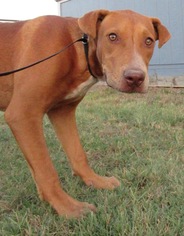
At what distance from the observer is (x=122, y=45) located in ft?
8.55

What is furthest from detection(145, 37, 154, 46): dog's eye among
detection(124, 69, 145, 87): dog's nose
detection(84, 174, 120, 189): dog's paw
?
detection(84, 174, 120, 189): dog's paw

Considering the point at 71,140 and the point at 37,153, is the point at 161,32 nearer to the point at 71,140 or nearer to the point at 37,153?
the point at 71,140

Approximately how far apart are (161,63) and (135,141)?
560cm

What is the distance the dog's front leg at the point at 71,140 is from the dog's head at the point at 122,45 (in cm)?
78

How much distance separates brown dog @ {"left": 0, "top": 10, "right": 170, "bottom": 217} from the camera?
8.36ft

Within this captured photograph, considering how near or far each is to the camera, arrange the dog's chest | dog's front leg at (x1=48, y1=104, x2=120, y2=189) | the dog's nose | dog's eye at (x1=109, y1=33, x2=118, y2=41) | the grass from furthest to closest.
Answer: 1. dog's front leg at (x1=48, y1=104, x2=120, y2=189)
2. the dog's chest
3. dog's eye at (x1=109, y1=33, x2=118, y2=41)
4. the dog's nose
5. the grass

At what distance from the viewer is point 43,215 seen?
2482 millimetres

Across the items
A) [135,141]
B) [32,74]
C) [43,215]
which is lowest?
[135,141]

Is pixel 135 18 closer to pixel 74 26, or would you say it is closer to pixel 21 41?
pixel 74 26

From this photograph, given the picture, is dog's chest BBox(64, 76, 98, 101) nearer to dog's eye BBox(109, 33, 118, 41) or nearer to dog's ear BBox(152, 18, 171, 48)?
dog's eye BBox(109, 33, 118, 41)

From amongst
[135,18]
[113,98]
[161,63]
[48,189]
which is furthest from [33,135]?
[161,63]

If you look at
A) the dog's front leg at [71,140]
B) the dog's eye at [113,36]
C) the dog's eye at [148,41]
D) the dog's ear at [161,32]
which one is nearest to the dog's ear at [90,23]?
the dog's eye at [113,36]

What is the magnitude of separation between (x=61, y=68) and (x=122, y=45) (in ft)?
1.56

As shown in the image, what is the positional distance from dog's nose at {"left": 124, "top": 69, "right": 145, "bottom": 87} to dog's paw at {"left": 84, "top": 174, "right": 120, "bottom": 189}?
880 mm
